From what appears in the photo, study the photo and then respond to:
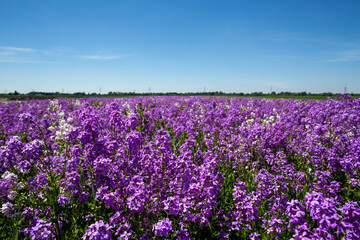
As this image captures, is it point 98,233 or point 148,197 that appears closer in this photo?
point 98,233

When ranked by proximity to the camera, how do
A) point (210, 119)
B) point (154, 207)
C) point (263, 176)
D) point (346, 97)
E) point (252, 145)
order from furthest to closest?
1. point (346, 97)
2. point (210, 119)
3. point (252, 145)
4. point (263, 176)
5. point (154, 207)

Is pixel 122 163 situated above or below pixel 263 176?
above

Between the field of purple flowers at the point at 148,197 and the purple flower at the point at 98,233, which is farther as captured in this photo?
the field of purple flowers at the point at 148,197

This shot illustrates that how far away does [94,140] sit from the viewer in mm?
3936

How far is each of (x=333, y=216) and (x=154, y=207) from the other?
231cm

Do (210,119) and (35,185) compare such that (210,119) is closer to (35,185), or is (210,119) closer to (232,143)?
(232,143)

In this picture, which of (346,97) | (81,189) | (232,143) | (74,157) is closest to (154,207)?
(81,189)

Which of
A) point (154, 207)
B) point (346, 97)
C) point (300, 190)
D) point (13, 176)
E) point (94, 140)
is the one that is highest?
point (346, 97)

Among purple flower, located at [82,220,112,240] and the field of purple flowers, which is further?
the field of purple flowers

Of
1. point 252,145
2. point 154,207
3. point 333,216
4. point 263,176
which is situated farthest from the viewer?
point 252,145

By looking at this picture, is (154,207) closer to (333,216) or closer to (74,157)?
(74,157)

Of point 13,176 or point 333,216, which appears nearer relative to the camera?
point 333,216

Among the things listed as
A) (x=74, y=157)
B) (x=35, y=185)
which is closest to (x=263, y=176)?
(x=74, y=157)

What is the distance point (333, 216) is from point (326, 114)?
959 centimetres
